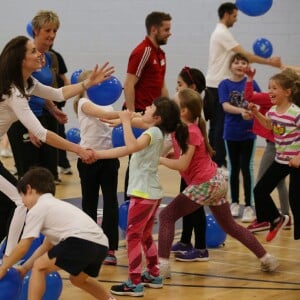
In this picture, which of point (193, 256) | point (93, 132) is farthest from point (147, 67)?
point (193, 256)

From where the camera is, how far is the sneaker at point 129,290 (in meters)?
5.44

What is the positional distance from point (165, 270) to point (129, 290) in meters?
0.48

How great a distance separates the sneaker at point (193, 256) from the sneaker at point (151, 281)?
0.79 m

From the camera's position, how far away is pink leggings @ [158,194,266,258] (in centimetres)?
592

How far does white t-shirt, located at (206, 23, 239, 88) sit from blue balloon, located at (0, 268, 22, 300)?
228 inches

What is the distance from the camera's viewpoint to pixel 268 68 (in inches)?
518

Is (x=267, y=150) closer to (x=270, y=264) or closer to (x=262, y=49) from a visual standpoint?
(x=270, y=264)

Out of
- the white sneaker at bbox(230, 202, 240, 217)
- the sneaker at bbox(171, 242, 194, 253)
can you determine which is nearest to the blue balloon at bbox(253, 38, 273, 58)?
the white sneaker at bbox(230, 202, 240, 217)

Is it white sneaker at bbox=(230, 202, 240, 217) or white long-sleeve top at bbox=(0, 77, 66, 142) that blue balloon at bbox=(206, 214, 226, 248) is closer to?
white sneaker at bbox=(230, 202, 240, 217)

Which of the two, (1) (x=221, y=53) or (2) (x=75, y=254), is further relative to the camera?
(1) (x=221, y=53)

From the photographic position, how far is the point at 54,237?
4.66m

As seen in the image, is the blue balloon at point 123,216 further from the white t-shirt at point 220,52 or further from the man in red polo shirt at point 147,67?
the white t-shirt at point 220,52

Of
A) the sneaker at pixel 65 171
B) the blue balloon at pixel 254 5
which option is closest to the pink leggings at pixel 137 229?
the blue balloon at pixel 254 5

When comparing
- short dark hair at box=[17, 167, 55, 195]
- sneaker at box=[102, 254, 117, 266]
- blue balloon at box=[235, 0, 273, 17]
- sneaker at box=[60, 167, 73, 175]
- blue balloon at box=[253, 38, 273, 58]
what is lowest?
sneaker at box=[60, 167, 73, 175]
